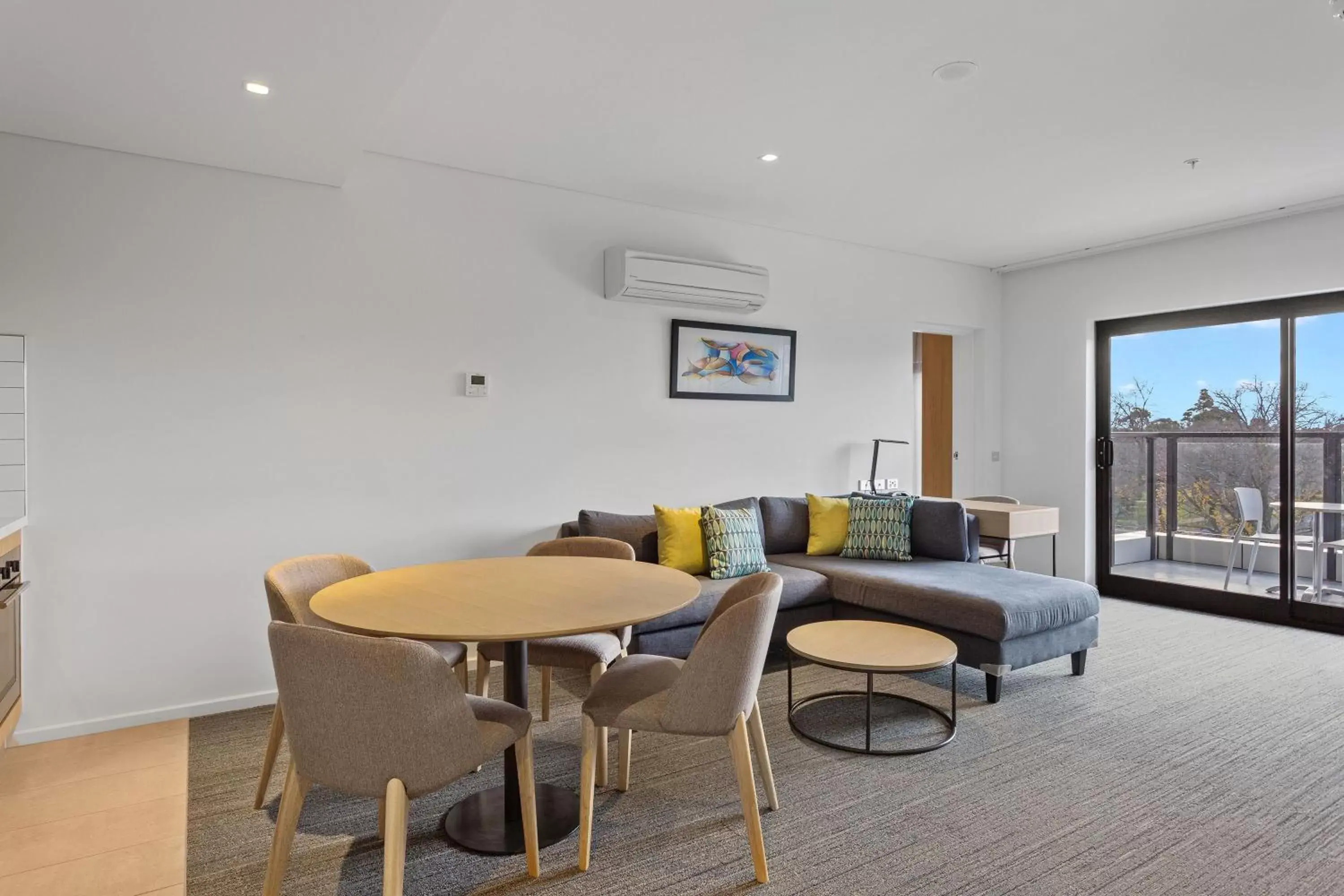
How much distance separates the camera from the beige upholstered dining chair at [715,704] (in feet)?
→ 6.69

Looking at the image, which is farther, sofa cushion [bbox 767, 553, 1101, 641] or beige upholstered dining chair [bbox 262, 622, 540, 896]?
sofa cushion [bbox 767, 553, 1101, 641]

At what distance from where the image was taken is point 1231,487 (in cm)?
520

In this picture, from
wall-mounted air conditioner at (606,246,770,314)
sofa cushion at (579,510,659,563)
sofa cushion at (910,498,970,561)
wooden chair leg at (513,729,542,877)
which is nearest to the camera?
wooden chair leg at (513,729,542,877)

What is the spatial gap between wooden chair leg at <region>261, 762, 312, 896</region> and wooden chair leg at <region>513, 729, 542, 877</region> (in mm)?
509

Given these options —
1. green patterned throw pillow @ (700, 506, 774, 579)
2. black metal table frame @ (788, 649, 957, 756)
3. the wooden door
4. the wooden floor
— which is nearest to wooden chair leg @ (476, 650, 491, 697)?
the wooden floor

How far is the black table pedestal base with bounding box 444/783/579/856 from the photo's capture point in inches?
87.8

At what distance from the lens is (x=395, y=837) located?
172 centimetres

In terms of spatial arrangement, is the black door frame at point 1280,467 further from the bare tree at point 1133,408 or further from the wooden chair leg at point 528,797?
the wooden chair leg at point 528,797

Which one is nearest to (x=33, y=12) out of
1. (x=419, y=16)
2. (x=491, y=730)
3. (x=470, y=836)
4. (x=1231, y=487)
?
(x=419, y=16)

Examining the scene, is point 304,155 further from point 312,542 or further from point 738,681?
point 738,681

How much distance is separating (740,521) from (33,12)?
3398 millimetres

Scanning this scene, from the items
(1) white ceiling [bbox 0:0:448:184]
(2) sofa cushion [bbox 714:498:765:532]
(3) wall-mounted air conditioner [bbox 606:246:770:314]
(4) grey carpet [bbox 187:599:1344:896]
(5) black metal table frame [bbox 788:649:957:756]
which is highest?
(1) white ceiling [bbox 0:0:448:184]

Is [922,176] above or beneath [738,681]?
above

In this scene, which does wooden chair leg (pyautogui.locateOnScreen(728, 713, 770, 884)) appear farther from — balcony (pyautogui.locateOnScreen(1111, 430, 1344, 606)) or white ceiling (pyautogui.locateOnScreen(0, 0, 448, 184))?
balcony (pyautogui.locateOnScreen(1111, 430, 1344, 606))
